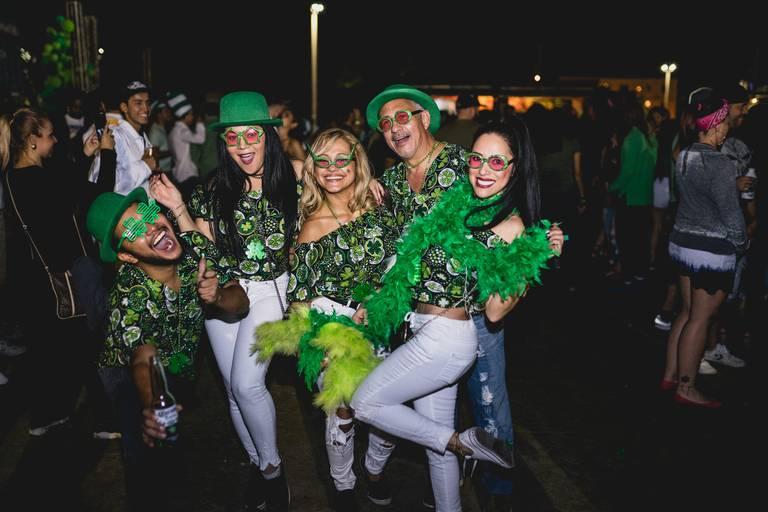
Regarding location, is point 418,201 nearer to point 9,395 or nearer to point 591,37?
point 9,395

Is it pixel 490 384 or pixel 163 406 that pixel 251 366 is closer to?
pixel 163 406

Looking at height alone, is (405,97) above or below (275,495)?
above

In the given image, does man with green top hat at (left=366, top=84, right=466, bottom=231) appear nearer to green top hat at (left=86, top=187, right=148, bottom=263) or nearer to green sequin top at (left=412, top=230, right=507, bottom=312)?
green sequin top at (left=412, top=230, right=507, bottom=312)

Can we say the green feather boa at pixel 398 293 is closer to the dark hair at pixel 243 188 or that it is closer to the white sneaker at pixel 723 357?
the dark hair at pixel 243 188

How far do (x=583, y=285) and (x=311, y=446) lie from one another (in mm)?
4798

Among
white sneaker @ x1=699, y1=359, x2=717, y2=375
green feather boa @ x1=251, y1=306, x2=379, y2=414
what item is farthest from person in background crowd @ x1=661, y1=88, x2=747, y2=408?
green feather boa @ x1=251, y1=306, x2=379, y2=414

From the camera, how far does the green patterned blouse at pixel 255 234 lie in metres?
3.19

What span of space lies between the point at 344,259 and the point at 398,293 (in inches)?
15.5

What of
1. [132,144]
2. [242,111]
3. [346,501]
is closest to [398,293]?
[346,501]

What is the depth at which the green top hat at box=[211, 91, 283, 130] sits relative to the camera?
10.6 ft

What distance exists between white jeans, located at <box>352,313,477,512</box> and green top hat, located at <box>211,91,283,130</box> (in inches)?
49.6

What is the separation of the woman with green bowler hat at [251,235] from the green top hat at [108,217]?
1.58 feet

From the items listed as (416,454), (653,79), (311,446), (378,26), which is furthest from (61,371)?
(653,79)

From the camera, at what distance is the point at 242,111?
3254mm
